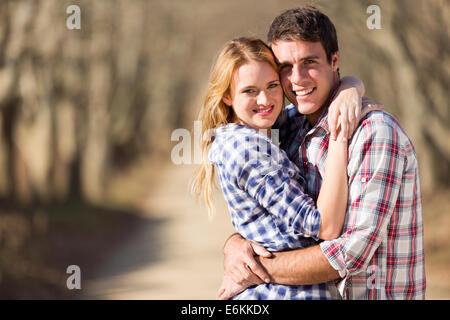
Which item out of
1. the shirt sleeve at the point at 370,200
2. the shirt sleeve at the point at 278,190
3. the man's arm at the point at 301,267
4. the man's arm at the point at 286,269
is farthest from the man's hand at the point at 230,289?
the shirt sleeve at the point at 370,200

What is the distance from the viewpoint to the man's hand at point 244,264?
2.62 meters

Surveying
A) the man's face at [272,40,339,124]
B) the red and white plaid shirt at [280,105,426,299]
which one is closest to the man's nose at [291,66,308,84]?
the man's face at [272,40,339,124]

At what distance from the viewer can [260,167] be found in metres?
2.52

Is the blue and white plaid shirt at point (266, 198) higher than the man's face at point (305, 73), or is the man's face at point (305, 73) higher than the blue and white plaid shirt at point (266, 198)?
the man's face at point (305, 73)

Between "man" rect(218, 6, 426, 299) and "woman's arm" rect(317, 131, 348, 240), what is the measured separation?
0.04 metres

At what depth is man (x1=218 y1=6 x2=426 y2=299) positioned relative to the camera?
2.45 meters

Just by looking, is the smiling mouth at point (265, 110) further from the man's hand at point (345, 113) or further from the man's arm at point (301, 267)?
the man's arm at point (301, 267)

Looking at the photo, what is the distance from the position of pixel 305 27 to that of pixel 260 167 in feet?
2.38

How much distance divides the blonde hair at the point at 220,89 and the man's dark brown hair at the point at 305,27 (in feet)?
0.38

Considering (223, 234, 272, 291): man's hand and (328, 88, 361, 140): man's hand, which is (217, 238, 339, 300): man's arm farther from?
(328, 88, 361, 140): man's hand

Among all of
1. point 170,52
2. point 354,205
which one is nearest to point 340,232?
point 354,205

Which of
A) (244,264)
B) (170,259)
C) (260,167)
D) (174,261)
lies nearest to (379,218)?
(260,167)

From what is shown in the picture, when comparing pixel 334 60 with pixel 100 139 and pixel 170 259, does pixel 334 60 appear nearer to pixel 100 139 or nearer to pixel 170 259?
pixel 170 259
